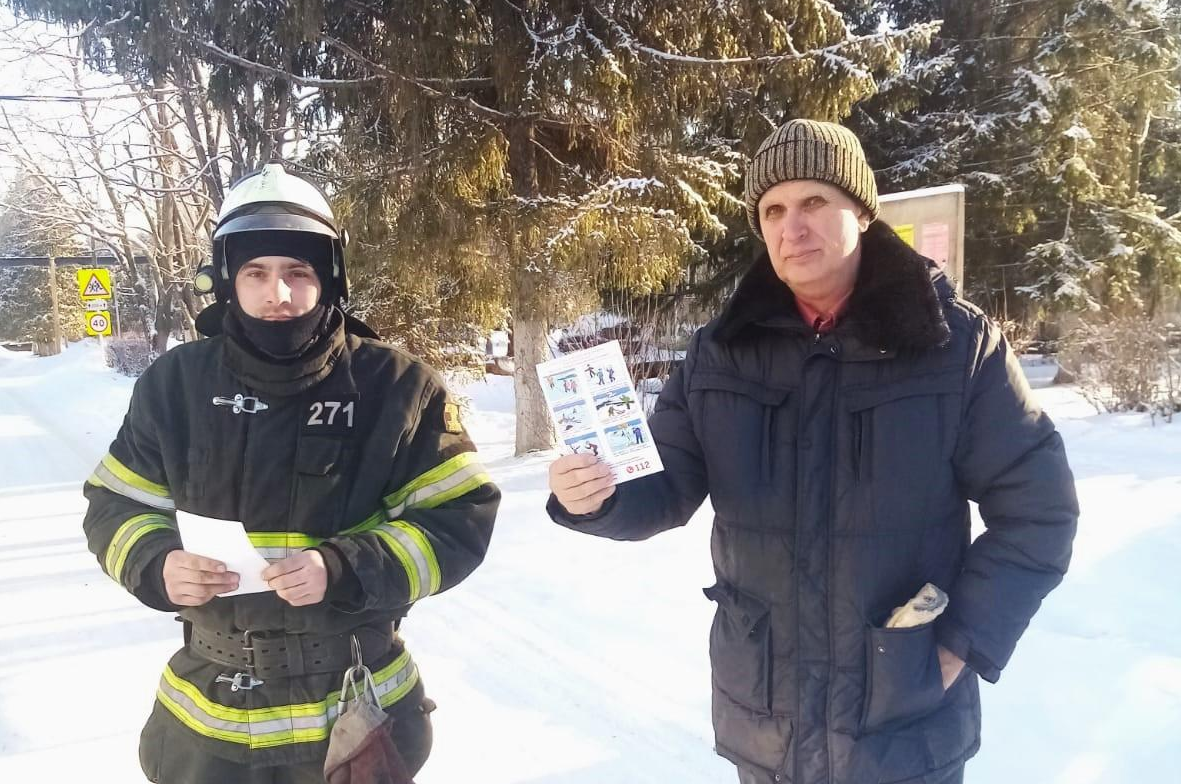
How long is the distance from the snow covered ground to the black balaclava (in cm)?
Answer: 168

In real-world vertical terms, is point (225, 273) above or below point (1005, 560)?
above

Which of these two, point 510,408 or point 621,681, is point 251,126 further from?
point 510,408

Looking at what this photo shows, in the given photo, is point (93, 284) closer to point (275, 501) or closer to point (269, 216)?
point (269, 216)

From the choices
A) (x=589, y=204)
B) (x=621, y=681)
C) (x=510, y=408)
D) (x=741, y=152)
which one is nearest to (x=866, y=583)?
(x=621, y=681)

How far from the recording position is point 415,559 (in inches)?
63.7

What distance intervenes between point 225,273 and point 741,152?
24.3 ft

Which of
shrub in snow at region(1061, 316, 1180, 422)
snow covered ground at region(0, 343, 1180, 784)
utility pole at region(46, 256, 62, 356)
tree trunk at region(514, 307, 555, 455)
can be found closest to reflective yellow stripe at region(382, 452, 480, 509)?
snow covered ground at region(0, 343, 1180, 784)

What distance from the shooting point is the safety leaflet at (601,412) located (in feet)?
4.96

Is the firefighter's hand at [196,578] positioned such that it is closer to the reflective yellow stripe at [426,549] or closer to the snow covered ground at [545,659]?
the reflective yellow stripe at [426,549]

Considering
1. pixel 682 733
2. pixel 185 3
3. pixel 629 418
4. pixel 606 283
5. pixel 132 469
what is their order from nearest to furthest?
1. pixel 629 418
2. pixel 132 469
3. pixel 682 733
4. pixel 185 3
5. pixel 606 283

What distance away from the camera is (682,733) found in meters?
2.94

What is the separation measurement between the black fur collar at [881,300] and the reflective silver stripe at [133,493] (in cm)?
133

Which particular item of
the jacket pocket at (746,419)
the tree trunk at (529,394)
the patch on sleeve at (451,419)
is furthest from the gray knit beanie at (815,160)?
the tree trunk at (529,394)

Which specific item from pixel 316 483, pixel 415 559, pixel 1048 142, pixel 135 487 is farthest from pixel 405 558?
pixel 1048 142
